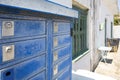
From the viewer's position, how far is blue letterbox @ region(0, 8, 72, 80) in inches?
56.0

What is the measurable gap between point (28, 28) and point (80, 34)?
408 cm

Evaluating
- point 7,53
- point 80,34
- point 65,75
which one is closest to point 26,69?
point 7,53

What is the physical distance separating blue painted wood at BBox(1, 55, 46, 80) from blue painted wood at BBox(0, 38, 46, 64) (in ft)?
0.18

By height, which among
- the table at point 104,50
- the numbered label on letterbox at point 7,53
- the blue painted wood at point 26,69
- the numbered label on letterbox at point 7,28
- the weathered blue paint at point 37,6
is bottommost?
the table at point 104,50

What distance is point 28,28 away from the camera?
1.67 metres

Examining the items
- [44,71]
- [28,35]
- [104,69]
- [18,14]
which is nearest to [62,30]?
[44,71]

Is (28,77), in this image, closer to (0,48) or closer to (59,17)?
(0,48)

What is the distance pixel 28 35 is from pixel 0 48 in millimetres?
349

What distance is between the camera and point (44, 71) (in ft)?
6.58

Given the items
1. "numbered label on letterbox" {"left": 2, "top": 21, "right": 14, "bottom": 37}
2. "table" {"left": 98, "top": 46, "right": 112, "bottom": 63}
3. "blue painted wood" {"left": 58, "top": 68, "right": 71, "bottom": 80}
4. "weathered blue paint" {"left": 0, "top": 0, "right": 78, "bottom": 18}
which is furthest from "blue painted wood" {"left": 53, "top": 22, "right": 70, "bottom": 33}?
"table" {"left": 98, "top": 46, "right": 112, "bottom": 63}

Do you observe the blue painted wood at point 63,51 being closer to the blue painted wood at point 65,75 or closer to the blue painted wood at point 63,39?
the blue painted wood at point 63,39

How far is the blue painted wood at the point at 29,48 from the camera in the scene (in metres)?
1.55

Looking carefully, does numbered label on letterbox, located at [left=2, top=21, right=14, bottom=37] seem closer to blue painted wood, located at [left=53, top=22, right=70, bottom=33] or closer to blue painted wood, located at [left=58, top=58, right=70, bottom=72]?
blue painted wood, located at [left=53, top=22, right=70, bottom=33]

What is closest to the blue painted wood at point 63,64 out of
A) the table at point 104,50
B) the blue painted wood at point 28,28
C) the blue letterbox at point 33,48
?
the blue letterbox at point 33,48
